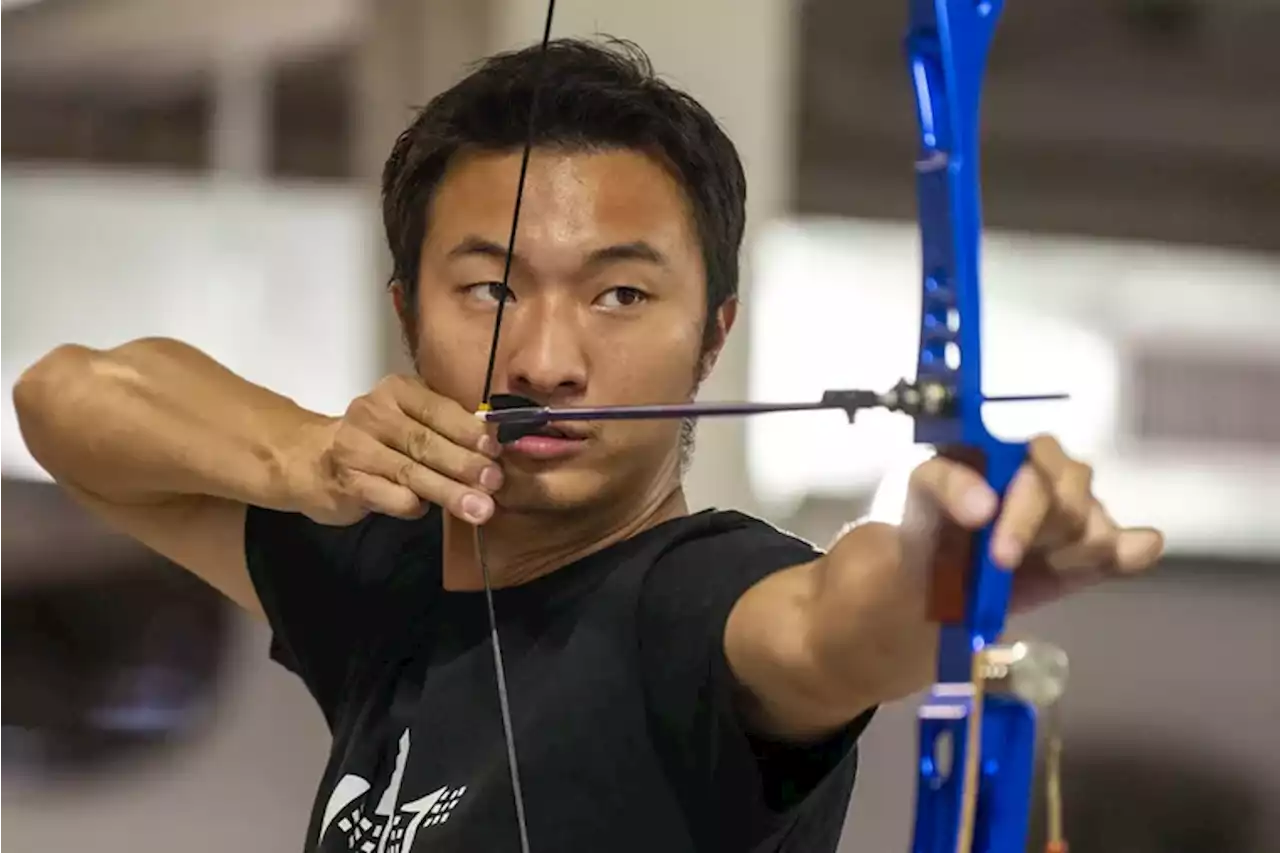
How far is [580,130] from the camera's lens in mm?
828

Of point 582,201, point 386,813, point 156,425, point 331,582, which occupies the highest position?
point 582,201

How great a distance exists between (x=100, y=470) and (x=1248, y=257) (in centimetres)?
131

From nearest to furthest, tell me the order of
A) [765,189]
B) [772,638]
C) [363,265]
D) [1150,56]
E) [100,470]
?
[772,638] → [100,470] → [765,189] → [363,265] → [1150,56]

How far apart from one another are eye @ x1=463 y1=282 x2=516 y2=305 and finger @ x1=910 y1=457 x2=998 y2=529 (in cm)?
33

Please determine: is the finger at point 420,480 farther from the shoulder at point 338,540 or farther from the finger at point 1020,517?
the finger at point 1020,517

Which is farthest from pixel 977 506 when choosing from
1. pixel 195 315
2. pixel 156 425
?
pixel 195 315

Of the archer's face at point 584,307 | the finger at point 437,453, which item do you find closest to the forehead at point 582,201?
the archer's face at point 584,307

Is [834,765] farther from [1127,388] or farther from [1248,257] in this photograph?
[1248,257]

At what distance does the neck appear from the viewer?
84 centimetres

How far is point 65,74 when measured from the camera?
1.69 meters

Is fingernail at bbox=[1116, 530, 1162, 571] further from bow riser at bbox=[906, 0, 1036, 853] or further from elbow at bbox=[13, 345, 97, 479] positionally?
elbow at bbox=[13, 345, 97, 479]

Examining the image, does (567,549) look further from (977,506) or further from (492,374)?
(977,506)

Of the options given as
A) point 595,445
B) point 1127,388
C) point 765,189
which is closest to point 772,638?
point 595,445

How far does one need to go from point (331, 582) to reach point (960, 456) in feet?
1.82
